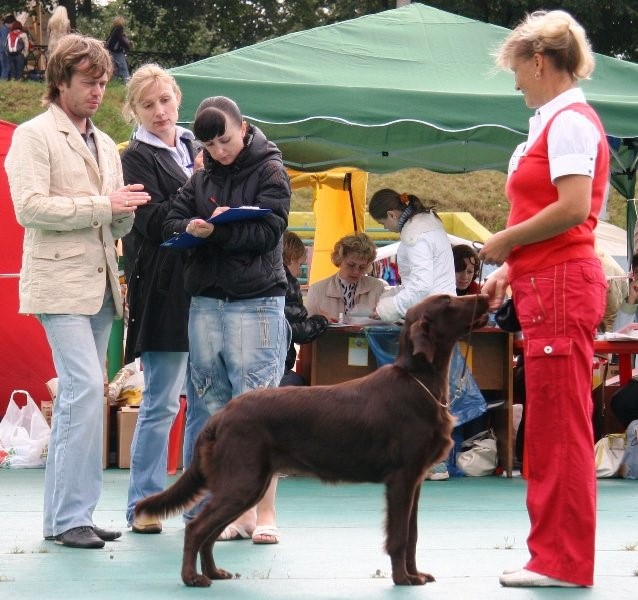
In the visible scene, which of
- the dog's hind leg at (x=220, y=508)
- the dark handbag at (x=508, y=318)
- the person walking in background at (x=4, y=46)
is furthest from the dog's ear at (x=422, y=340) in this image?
the person walking in background at (x=4, y=46)

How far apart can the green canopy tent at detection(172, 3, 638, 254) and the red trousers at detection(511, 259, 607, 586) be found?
3.38 meters

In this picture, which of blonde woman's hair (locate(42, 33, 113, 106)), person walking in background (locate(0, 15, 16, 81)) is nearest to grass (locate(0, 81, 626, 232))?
person walking in background (locate(0, 15, 16, 81))

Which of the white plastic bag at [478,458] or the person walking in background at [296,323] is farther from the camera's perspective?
the white plastic bag at [478,458]

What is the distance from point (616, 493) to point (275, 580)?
3510 mm

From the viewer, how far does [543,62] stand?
170 inches

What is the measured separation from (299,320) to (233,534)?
2782 mm

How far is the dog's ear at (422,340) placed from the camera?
181 inches

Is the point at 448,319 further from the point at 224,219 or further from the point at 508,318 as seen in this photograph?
the point at 224,219

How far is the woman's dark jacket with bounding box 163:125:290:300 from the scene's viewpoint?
5.30 m

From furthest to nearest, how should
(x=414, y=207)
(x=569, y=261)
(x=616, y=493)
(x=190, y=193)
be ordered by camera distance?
(x=414, y=207)
(x=616, y=493)
(x=190, y=193)
(x=569, y=261)

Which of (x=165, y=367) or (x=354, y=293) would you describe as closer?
(x=165, y=367)

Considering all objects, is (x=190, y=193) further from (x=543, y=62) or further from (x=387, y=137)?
(x=387, y=137)

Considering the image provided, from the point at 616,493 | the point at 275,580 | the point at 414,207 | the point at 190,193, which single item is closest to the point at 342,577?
the point at 275,580

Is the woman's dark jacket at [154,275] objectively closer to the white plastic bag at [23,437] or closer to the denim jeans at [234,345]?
the denim jeans at [234,345]
